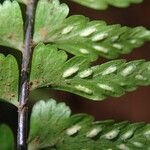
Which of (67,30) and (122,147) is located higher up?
(67,30)

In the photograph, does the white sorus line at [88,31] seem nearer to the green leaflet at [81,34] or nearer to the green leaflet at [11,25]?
the green leaflet at [81,34]

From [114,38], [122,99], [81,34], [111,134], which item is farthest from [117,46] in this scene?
[122,99]

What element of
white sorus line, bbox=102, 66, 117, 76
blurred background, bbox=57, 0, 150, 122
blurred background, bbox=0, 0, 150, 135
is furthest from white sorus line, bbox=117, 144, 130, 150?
blurred background, bbox=57, 0, 150, 122

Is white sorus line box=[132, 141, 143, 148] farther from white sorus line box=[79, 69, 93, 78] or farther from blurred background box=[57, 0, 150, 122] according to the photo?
blurred background box=[57, 0, 150, 122]

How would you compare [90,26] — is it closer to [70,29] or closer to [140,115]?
[70,29]

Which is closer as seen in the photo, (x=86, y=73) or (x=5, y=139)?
(x=86, y=73)

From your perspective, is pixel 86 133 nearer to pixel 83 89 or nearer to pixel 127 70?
pixel 83 89
